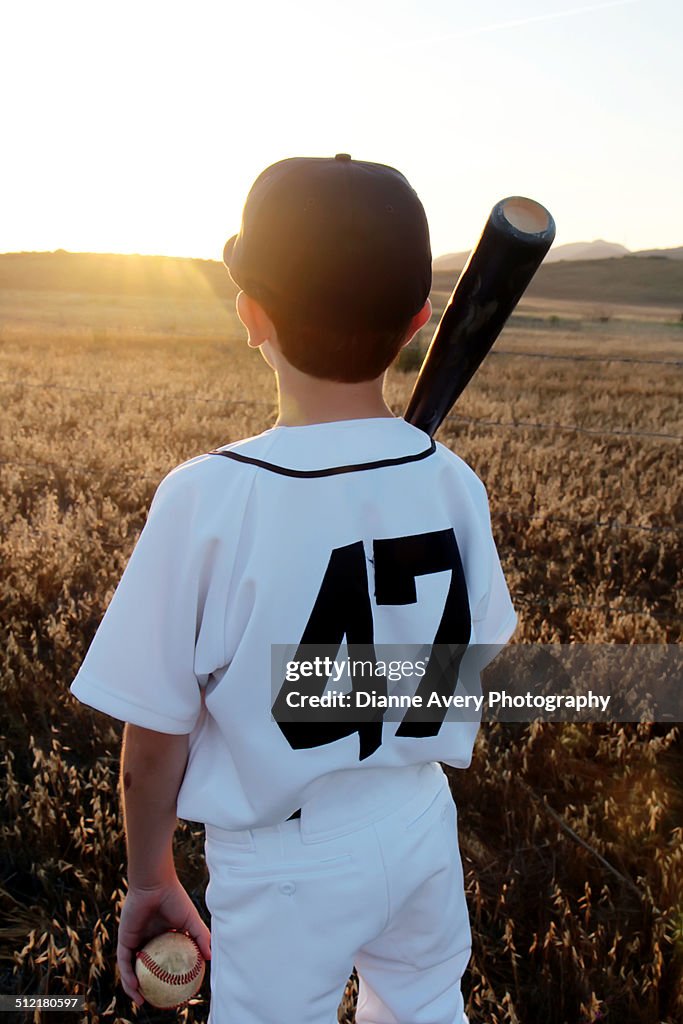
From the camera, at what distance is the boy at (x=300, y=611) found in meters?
1.12

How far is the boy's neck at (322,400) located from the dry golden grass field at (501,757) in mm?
1492

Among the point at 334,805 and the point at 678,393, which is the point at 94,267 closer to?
the point at 678,393

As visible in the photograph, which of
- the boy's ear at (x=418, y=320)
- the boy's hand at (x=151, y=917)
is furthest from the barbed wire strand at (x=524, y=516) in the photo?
the boy's hand at (x=151, y=917)

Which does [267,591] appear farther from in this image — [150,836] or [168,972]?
[168,972]

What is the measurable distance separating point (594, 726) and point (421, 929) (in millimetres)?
1800

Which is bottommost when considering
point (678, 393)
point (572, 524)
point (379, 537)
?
point (678, 393)

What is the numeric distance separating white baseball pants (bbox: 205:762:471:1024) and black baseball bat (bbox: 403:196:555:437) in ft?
2.23

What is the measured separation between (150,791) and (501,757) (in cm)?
173

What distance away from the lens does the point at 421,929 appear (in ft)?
4.55

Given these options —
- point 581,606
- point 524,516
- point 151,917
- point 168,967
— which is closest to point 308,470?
point 151,917

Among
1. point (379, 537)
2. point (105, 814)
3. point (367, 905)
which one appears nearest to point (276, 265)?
point (379, 537)

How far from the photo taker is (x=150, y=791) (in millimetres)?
1265

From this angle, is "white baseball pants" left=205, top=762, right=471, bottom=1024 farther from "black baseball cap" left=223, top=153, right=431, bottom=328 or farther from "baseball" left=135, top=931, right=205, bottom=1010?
"black baseball cap" left=223, top=153, right=431, bottom=328

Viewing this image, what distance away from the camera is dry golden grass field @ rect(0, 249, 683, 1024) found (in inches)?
79.7
